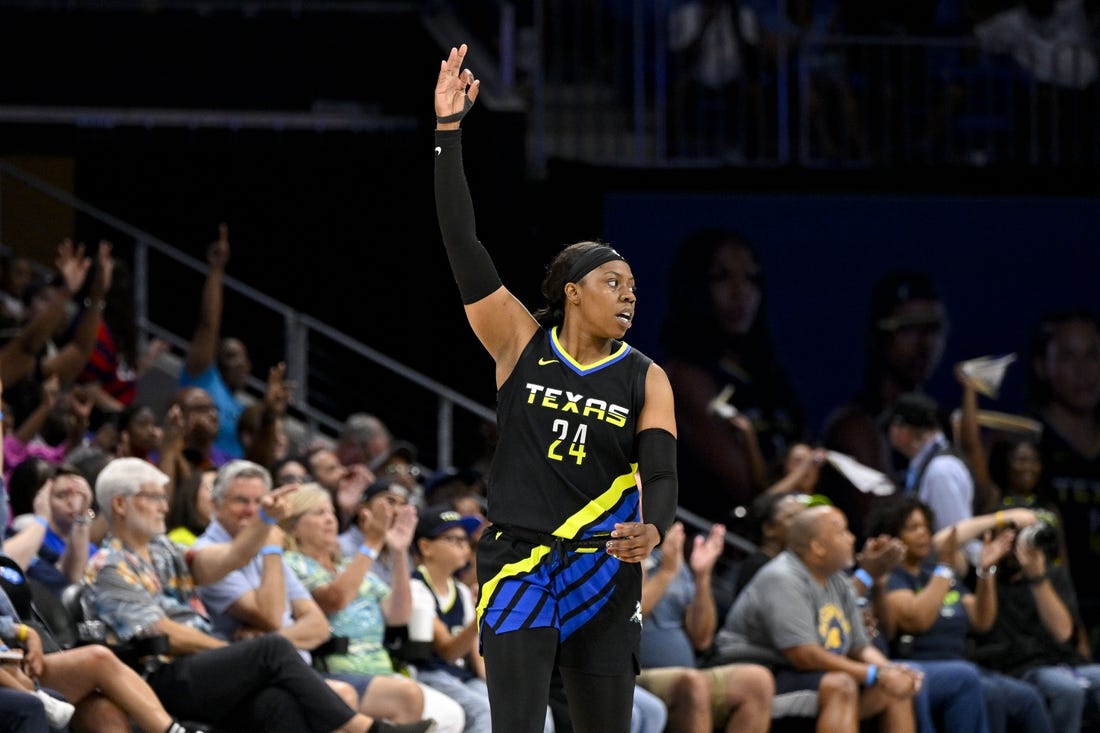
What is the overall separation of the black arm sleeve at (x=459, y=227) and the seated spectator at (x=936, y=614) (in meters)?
4.86

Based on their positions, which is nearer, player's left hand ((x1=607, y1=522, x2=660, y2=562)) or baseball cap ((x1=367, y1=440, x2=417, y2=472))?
player's left hand ((x1=607, y1=522, x2=660, y2=562))

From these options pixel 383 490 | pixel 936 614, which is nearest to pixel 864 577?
pixel 936 614

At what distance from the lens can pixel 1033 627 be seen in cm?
969

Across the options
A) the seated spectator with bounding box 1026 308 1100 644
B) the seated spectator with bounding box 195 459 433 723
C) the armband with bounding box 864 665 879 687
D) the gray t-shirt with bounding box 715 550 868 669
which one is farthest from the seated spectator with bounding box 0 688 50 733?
the seated spectator with bounding box 1026 308 1100 644

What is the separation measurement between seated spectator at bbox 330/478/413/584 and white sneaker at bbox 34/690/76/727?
5.21ft

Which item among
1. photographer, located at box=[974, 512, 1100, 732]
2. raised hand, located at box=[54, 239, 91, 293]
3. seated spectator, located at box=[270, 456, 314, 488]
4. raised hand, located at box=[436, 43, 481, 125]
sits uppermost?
raised hand, located at box=[436, 43, 481, 125]

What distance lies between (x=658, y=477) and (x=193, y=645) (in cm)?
313

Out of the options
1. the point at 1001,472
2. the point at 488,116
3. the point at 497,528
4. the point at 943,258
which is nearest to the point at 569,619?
the point at 497,528

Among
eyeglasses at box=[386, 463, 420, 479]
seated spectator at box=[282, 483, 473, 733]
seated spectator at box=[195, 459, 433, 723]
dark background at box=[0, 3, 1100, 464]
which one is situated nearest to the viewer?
seated spectator at box=[195, 459, 433, 723]

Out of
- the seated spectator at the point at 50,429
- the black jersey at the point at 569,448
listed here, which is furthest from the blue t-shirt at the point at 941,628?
the black jersey at the point at 569,448

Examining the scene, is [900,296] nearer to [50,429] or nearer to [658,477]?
[50,429]

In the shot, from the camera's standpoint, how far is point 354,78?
1348cm

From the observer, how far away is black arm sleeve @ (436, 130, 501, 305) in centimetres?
477

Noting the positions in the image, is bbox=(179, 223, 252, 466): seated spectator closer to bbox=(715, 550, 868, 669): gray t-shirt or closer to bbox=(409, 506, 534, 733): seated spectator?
bbox=(409, 506, 534, 733): seated spectator
